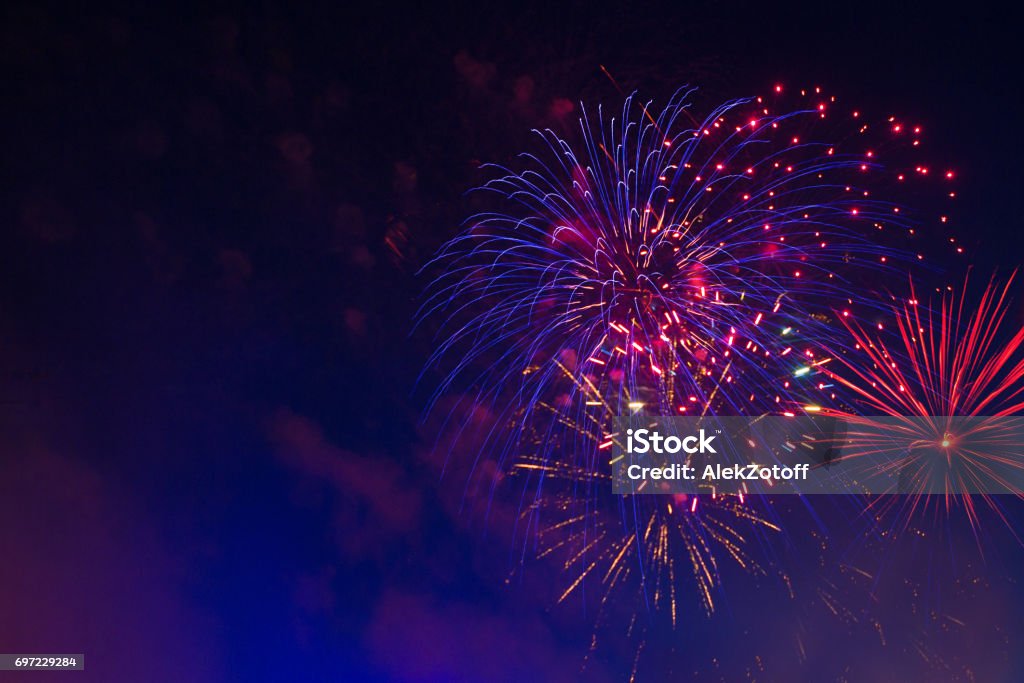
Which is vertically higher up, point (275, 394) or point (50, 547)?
point (275, 394)

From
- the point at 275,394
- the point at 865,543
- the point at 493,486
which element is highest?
the point at 275,394

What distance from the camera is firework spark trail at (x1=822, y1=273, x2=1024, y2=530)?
4.45 metres

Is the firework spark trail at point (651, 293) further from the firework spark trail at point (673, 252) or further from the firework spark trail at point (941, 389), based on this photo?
the firework spark trail at point (941, 389)

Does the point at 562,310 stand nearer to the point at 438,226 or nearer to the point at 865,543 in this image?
the point at 438,226

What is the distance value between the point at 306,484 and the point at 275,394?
0.68 meters

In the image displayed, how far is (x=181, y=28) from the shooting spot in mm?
4695

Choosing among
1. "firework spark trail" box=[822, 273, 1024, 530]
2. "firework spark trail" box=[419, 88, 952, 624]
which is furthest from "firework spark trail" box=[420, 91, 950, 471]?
"firework spark trail" box=[822, 273, 1024, 530]

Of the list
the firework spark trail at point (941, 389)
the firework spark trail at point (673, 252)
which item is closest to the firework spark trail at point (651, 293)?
the firework spark trail at point (673, 252)

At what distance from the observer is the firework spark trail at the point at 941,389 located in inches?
175

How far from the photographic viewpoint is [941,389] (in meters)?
4.44

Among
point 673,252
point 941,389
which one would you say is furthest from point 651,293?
point 941,389

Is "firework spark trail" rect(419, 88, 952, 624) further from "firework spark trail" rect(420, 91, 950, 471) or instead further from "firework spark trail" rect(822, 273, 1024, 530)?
"firework spark trail" rect(822, 273, 1024, 530)

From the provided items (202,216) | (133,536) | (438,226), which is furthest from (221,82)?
(133,536)

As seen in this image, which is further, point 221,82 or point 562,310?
point 221,82
